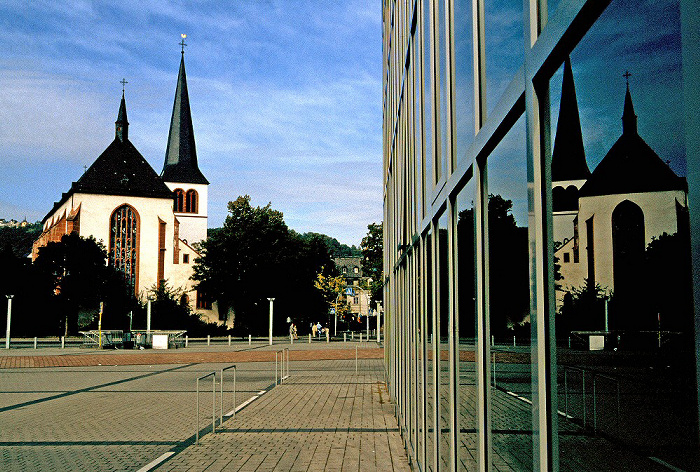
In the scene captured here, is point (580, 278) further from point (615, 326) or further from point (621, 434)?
point (621, 434)

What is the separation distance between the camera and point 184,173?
92812mm

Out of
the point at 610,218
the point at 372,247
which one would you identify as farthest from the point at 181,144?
the point at 610,218

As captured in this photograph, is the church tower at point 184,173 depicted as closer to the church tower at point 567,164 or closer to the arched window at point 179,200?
the arched window at point 179,200

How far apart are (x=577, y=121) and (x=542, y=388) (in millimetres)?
664

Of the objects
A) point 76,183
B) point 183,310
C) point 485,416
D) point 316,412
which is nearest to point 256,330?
point 183,310

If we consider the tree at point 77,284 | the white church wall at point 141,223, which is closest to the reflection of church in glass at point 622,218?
the tree at point 77,284

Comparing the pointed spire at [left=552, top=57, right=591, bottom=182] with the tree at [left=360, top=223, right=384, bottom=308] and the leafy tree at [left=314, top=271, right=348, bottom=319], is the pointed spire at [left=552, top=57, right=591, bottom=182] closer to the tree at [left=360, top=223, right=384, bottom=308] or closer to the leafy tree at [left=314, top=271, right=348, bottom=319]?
the tree at [left=360, top=223, right=384, bottom=308]

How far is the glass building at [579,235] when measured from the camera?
1.05 metres

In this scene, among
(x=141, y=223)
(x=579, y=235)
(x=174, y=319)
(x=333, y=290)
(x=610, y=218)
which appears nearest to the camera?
(x=610, y=218)

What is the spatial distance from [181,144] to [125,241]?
18390 millimetres

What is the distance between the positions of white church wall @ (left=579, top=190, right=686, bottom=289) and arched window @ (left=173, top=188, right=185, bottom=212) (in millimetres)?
95291

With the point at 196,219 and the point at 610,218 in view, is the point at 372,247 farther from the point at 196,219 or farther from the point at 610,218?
the point at 610,218

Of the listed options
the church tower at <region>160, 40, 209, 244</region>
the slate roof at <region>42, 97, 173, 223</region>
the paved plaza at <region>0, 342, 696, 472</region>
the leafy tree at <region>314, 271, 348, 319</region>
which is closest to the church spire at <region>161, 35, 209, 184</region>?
the church tower at <region>160, 40, 209, 244</region>

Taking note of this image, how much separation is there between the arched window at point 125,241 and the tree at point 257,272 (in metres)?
11.6
